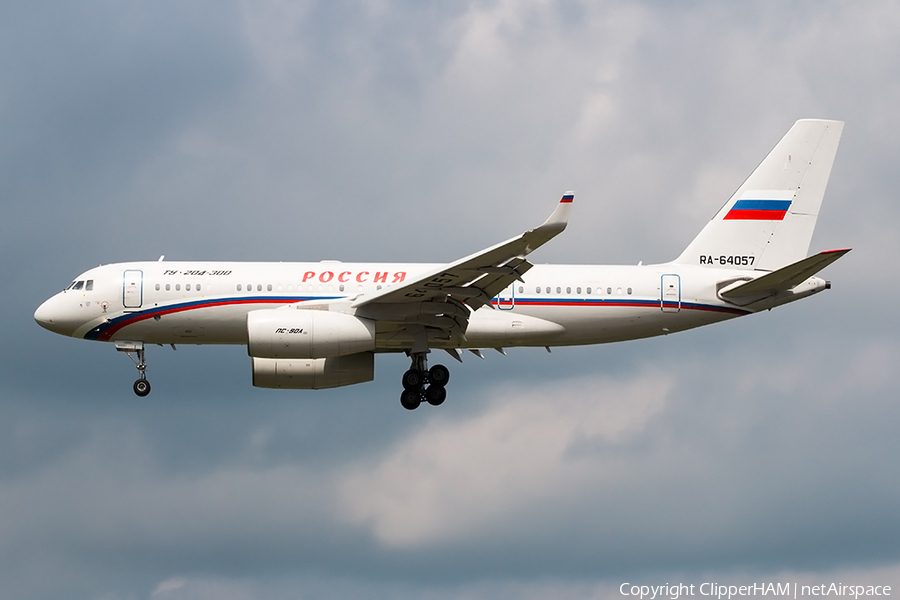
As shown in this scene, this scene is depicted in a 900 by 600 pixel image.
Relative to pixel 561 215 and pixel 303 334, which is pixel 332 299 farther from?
pixel 561 215

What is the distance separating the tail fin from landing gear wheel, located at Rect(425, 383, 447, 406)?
9.14m

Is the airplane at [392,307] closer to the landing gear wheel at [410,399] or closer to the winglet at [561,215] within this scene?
the landing gear wheel at [410,399]

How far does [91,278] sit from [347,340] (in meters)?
8.82

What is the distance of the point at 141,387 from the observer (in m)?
39.2

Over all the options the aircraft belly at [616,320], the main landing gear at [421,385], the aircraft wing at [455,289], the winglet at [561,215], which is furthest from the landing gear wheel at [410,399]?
the winglet at [561,215]

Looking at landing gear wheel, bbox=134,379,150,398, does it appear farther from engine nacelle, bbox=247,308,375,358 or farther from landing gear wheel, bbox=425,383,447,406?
landing gear wheel, bbox=425,383,447,406

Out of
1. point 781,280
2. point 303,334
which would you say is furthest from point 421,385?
point 781,280

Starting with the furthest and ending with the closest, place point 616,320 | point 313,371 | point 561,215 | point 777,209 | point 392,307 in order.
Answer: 1. point 777,209
2. point 313,371
3. point 616,320
4. point 392,307
5. point 561,215

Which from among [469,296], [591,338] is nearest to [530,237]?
[469,296]

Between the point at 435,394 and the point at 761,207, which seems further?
the point at 761,207

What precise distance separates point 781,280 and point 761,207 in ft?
14.9

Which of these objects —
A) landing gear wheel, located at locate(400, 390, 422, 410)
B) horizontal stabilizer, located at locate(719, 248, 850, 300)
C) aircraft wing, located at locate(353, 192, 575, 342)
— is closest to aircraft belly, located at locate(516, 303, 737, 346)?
horizontal stabilizer, located at locate(719, 248, 850, 300)

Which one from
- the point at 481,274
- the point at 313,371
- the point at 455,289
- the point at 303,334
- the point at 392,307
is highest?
the point at 481,274

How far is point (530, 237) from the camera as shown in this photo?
1243 inches
